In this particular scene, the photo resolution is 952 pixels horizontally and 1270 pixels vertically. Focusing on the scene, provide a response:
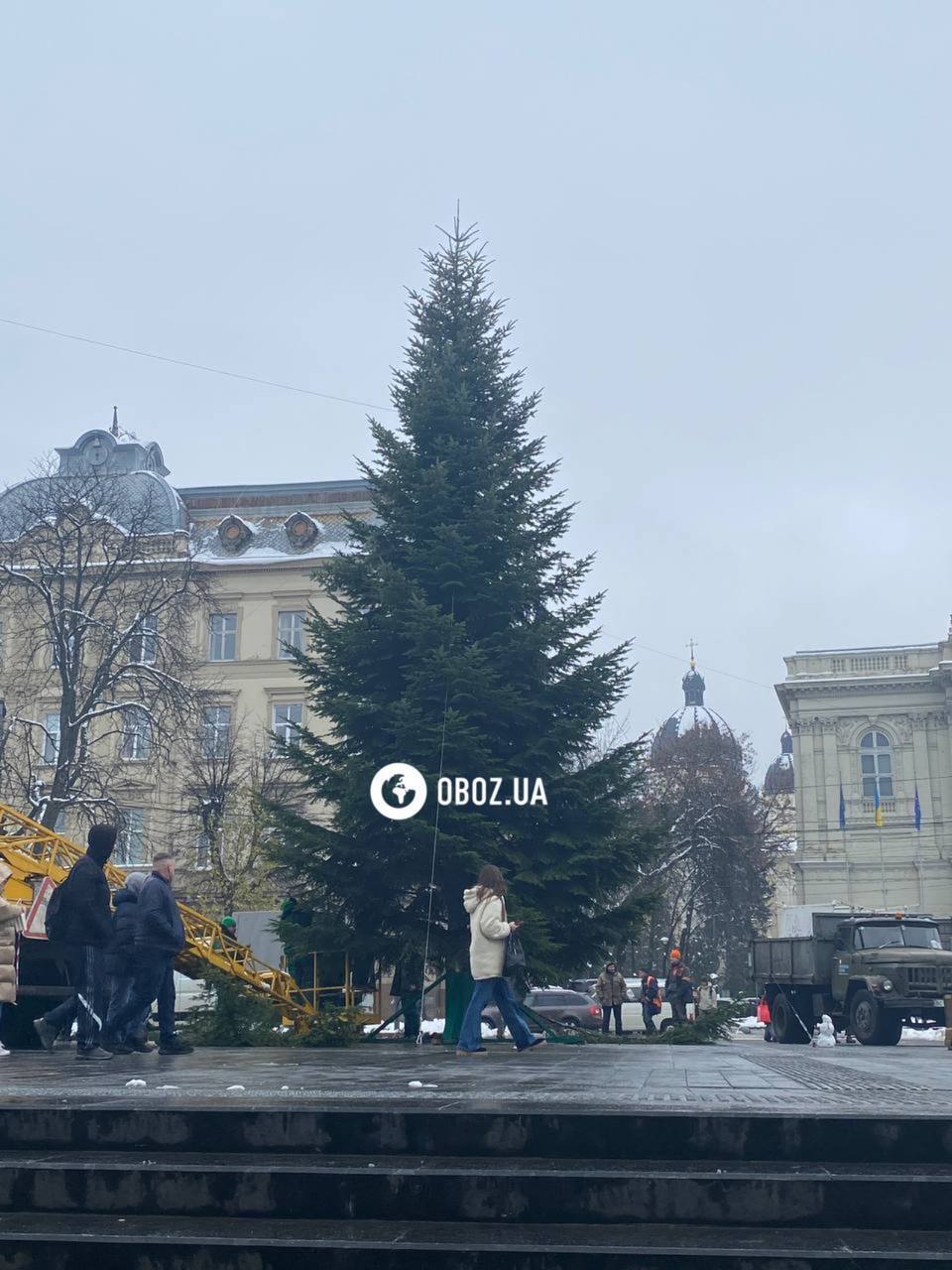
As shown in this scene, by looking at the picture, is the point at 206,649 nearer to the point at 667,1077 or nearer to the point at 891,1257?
the point at 667,1077

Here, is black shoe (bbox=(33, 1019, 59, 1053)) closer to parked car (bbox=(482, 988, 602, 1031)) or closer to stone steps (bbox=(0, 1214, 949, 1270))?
stone steps (bbox=(0, 1214, 949, 1270))

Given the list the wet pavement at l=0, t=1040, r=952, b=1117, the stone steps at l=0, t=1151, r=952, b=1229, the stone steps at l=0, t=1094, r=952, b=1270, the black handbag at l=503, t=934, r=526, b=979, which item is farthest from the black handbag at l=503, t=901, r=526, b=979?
the stone steps at l=0, t=1151, r=952, b=1229

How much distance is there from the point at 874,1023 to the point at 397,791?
10.8 meters

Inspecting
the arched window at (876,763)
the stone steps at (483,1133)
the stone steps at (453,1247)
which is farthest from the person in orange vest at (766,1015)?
the arched window at (876,763)

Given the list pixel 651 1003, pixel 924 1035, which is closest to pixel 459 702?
pixel 651 1003

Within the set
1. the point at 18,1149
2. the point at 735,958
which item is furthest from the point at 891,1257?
the point at 735,958

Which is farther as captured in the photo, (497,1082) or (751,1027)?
(751,1027)

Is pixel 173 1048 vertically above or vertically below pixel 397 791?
below

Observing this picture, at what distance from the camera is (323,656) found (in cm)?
2122

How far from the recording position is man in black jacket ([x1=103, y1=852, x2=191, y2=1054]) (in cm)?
1323

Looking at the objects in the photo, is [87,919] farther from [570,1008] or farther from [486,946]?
[570,1008]

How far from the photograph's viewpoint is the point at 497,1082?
921 cm

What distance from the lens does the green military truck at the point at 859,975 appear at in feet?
82.0

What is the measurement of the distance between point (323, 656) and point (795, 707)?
59015mm
